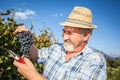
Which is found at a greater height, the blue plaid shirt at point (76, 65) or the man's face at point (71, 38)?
the man's face at point (71, 38)

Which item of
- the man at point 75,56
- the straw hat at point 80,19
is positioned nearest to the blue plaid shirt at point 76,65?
the man at point 75,56

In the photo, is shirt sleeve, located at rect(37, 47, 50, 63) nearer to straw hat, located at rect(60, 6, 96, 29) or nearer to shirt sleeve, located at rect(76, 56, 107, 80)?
straw hat, located at rect(60, 6, 96, 29)

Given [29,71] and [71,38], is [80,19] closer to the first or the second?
[71,38]

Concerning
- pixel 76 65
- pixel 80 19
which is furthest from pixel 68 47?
pixel 80 19

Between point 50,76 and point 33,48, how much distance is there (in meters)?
0.55

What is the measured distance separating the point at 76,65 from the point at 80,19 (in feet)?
2.41

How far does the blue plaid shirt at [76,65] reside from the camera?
3.98 meters

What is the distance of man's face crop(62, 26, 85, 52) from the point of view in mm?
4219

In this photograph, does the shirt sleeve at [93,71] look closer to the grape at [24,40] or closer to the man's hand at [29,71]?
the man's hand at [29,71]

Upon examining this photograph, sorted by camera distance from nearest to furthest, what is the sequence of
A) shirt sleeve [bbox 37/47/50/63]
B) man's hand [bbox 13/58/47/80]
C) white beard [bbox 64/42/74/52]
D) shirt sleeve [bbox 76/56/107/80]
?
man's hand [bbox 13/58/47/80] < shirt sleeve [bbox 76/56/107/80] < white beard [bbox 64/42/74/52] < shirt sleeve [bbox 37/47/50/63]

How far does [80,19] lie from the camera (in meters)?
4.32

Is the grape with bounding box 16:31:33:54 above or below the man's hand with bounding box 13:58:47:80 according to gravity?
above

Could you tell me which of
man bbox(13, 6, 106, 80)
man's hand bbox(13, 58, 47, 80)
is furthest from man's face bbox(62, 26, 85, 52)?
man's hand bbox(13, 58, 47, 80)

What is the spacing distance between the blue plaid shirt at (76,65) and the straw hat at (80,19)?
37cm
